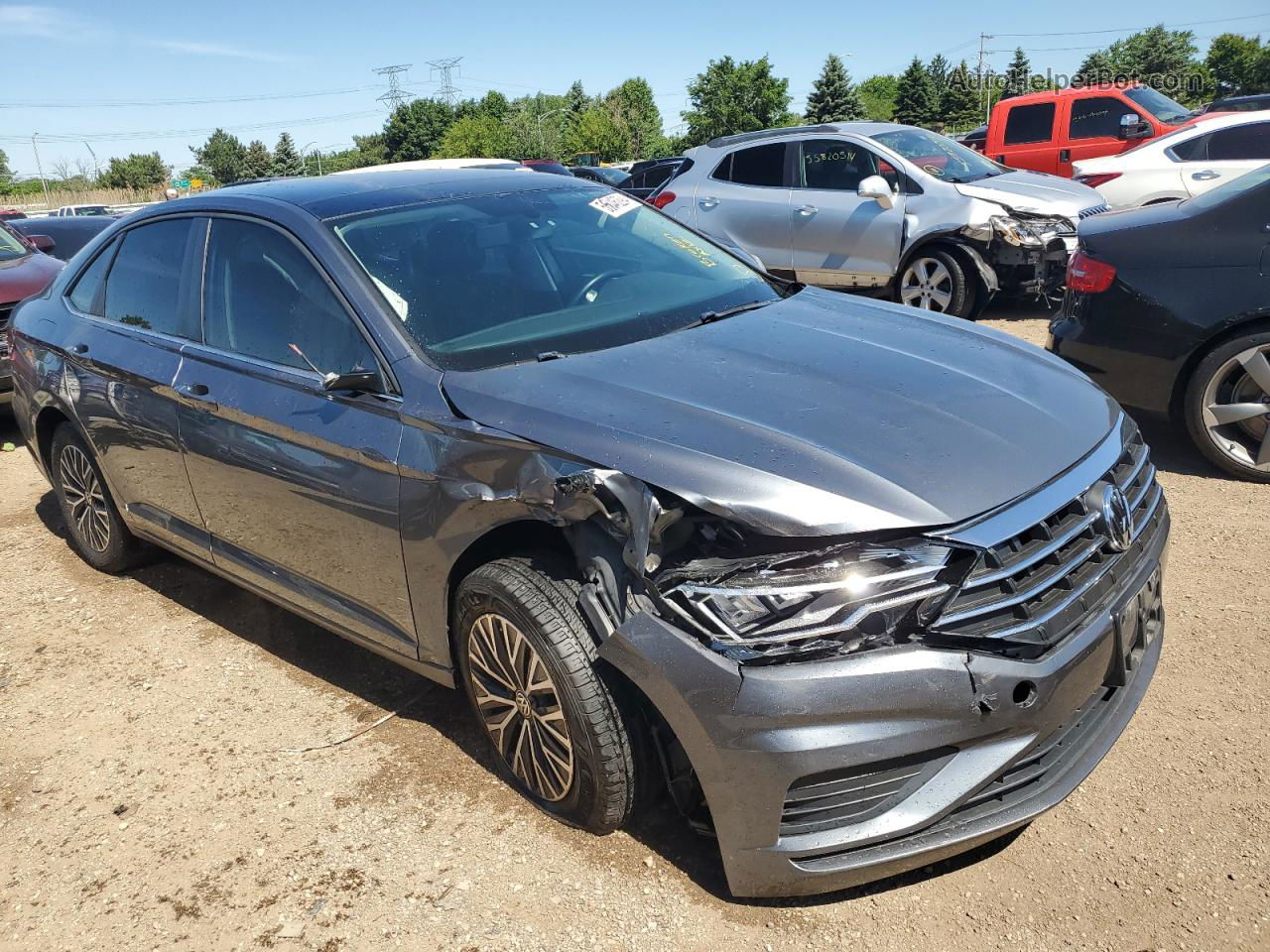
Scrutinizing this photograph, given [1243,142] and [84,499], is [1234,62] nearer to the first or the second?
[1243,142]

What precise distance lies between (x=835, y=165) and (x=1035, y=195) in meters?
1.74

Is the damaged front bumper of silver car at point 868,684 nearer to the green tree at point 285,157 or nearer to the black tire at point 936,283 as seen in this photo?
the black tire at point 936,283

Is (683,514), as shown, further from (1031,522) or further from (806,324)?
(806,324)

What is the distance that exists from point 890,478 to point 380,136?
11729cm

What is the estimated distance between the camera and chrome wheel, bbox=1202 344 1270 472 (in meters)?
4.67

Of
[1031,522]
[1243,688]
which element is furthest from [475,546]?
[1243,688]

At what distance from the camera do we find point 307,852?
9.59 feet

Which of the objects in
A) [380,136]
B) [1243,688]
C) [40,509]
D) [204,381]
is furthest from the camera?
[380,136]

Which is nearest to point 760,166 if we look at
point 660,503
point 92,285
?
point 92,285

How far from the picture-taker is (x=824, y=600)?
2256mm

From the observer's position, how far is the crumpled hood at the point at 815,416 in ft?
7.64

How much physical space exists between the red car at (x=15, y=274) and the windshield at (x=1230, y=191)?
718cm

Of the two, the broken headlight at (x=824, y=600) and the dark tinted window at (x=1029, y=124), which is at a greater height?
the broken headlight at (x=824, y=600)

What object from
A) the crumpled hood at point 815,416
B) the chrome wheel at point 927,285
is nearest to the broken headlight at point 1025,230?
the chrome wheel at point 927,285
